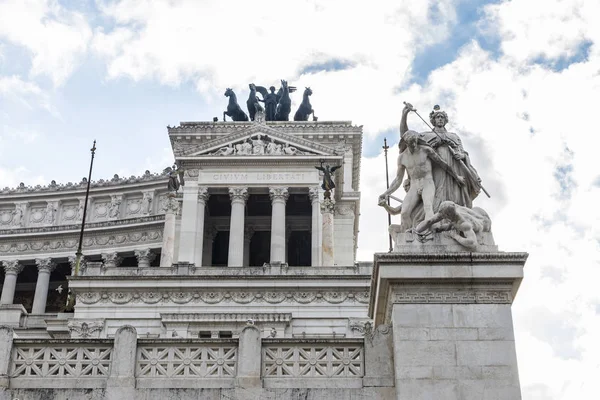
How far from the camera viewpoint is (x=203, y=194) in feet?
194

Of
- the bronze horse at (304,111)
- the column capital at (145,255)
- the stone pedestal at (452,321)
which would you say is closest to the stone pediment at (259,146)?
the bronze horse at (304,111)

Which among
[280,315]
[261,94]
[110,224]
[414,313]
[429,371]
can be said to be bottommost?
[429,371]

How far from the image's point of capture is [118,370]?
43.2 feet

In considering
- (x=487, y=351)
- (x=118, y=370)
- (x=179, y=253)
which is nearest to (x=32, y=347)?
(x=118, y=370)

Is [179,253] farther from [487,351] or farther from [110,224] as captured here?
[487,351]

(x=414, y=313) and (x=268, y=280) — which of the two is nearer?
(x=414, y=313)

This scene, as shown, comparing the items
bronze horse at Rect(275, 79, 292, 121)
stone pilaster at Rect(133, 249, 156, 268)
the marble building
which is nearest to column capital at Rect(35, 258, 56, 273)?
the marble building

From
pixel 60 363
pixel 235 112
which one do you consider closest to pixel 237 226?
pixel 235 112

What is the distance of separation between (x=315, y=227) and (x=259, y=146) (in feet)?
23.5

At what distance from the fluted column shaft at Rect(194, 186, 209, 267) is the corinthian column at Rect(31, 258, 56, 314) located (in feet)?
55.5

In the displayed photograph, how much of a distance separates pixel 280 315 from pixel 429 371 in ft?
88.7

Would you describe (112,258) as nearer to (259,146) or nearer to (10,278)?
(10,278)

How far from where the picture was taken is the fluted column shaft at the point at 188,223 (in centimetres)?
5650

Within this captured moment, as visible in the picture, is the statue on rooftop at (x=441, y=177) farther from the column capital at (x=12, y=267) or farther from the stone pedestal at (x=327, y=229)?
the column capital at (x=12, y=267)
